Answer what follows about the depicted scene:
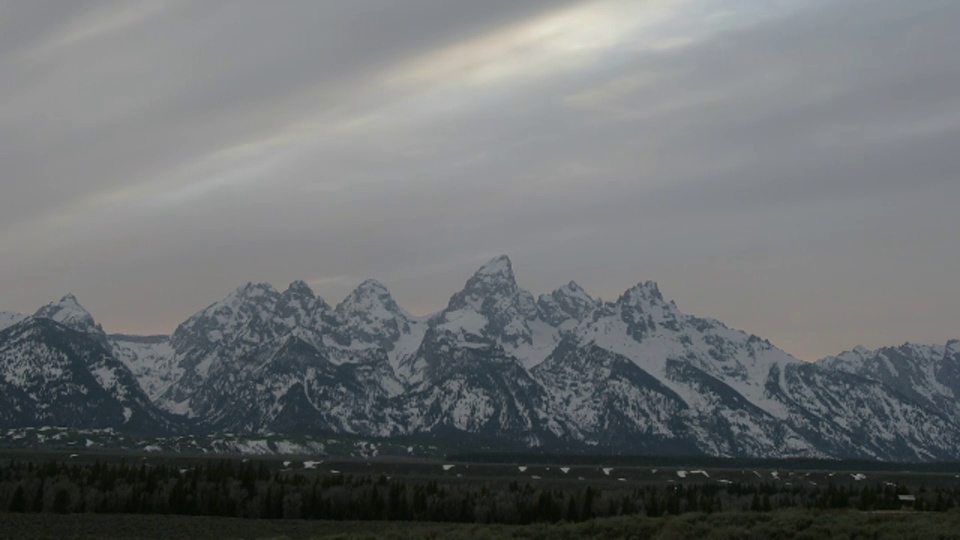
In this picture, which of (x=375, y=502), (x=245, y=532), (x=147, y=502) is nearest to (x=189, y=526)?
(x=245, y=532)

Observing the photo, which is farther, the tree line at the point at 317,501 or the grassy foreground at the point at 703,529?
the tree line at the point at 317,501

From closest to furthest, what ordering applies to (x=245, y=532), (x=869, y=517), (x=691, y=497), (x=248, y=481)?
1. (x=869, y=517)
2. (x=245, y=532)
3. (x=248, y=481)
4. (x=691, y=497)

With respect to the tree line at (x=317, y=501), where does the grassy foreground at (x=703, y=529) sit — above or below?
above

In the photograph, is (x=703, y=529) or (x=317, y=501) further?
(x=317, y=501)

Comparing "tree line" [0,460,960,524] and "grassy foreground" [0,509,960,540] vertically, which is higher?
"grassy foreground" [0,509,960,540]

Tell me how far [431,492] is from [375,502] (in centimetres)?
1535

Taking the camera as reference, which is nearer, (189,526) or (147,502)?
(189,526)

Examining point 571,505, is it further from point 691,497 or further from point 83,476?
point 83,476

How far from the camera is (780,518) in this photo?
85062mm

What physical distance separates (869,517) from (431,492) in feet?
348

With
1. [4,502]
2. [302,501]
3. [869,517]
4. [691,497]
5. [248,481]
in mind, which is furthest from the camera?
[691,497]

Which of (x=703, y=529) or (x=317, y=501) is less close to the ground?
(x=703, y=529)

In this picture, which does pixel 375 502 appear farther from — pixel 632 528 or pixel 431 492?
pixel 632 528

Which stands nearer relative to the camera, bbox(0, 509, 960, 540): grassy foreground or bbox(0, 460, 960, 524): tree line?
bbox(0, 509, 960, 540): grassy foreground
